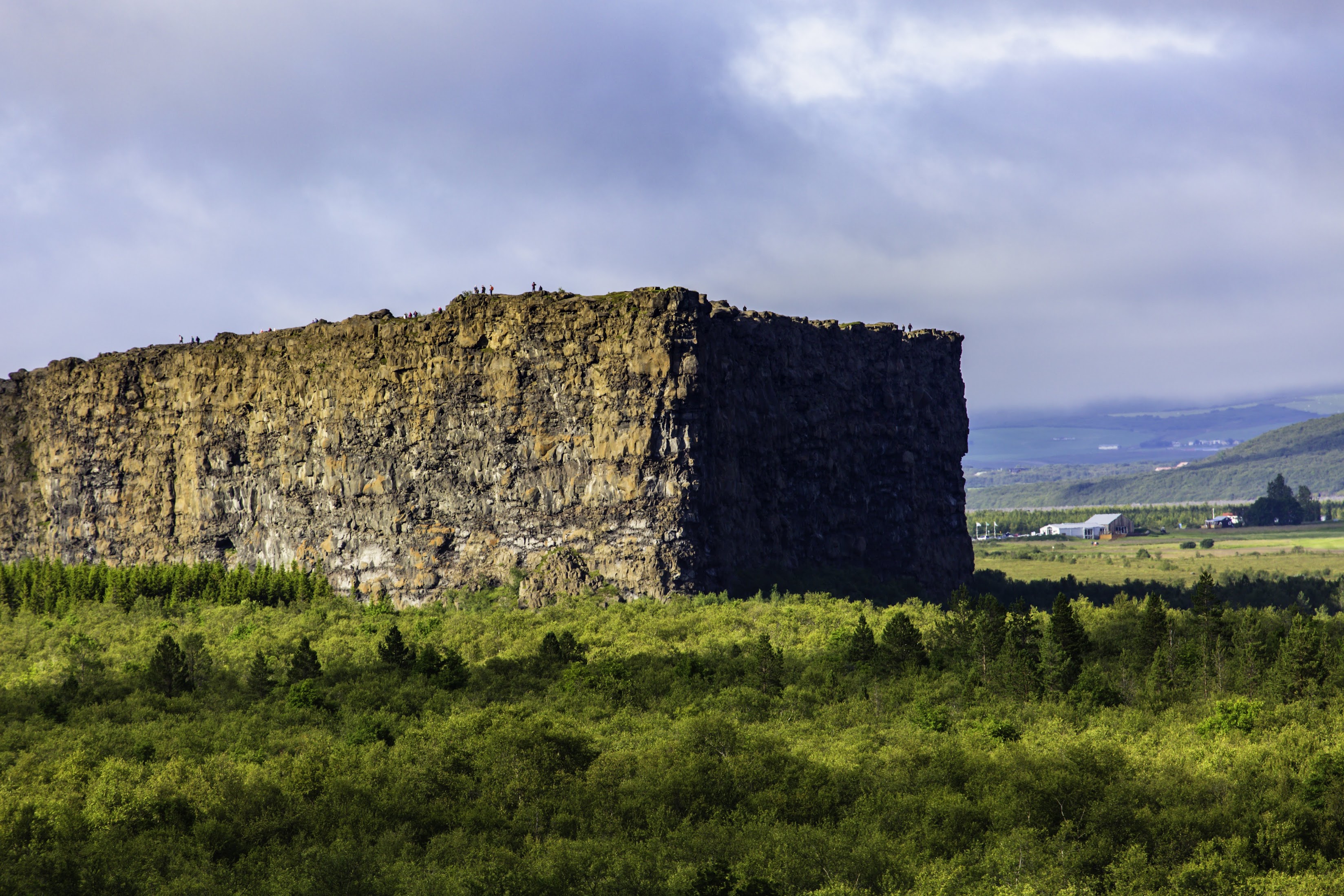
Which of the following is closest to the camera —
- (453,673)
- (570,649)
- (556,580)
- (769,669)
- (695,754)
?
(695,754)

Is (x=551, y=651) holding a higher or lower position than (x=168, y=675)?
higher

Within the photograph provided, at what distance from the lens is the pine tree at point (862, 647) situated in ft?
284

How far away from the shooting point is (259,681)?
8606cm

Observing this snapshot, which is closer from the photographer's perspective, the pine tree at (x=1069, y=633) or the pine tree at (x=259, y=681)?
the pine tree at (x=1069, y=633)

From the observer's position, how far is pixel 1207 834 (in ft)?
189

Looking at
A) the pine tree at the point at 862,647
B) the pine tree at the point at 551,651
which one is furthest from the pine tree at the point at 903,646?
the pine tree at the point at 551,651

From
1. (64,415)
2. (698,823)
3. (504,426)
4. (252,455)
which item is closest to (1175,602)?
(504,426)

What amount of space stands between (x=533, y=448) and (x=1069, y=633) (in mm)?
47973

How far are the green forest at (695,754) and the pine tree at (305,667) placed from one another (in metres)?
0.25

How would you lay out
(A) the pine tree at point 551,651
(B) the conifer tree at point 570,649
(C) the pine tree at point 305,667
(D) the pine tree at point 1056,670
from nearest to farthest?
1. (D) the pine tree at point 1056,670
2. (C) the pine tree at point 305,667
3. (A) the pine tree at point 551,651
4. (B) the conifer tree at point 570,649

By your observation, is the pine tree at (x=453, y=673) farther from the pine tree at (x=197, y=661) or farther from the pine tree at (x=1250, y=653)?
the pine tree at (x=1250, y=653)

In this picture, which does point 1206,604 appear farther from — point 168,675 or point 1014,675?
point 168,675

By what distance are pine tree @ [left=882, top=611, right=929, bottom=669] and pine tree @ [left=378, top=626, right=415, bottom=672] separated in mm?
35424

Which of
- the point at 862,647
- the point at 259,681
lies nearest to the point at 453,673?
the point at 259,681
